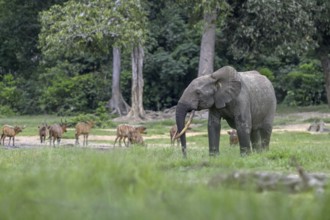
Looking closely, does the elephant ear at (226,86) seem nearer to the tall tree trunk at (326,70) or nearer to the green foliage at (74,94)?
the tall tree trunk at (326,70)

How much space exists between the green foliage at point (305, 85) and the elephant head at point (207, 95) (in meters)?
27.8

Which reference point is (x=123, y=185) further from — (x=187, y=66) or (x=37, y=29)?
(x=37, y=29)

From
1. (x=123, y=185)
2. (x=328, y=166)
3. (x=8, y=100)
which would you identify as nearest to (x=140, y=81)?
(x=8, y=100)

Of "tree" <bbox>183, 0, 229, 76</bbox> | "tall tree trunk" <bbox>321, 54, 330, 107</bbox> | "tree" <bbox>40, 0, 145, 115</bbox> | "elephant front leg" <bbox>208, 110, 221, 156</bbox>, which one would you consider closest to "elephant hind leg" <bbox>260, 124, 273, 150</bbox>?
"elephant front leg" <bbox>208, 110, 221, 156</bbox>

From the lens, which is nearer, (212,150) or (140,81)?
(212,150)

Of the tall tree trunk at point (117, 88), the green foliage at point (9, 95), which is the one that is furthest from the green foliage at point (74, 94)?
the tall tree trunk at point (117, 88)

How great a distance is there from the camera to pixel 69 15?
3066 cm

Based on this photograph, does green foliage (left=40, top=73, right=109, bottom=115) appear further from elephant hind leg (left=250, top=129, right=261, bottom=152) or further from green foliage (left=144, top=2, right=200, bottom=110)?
elephant hind leg (left=250, top=129, right=261, bottom=152)

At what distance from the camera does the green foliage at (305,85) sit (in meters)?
42.8

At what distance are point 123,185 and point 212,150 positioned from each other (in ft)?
27.4

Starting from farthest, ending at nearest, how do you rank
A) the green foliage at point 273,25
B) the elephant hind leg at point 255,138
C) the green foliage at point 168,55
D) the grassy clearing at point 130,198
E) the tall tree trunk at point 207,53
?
the green foliage at point 168,55 < the tall tree trunk at point 207,53 < the green foliage at point 273,25 < the elephant hind leg at point 255,138 < the grassy clearing at point 130,198

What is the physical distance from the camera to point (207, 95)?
49.8ft

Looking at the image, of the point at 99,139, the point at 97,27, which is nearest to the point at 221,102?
the point at 99,139

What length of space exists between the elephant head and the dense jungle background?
48.8ft
